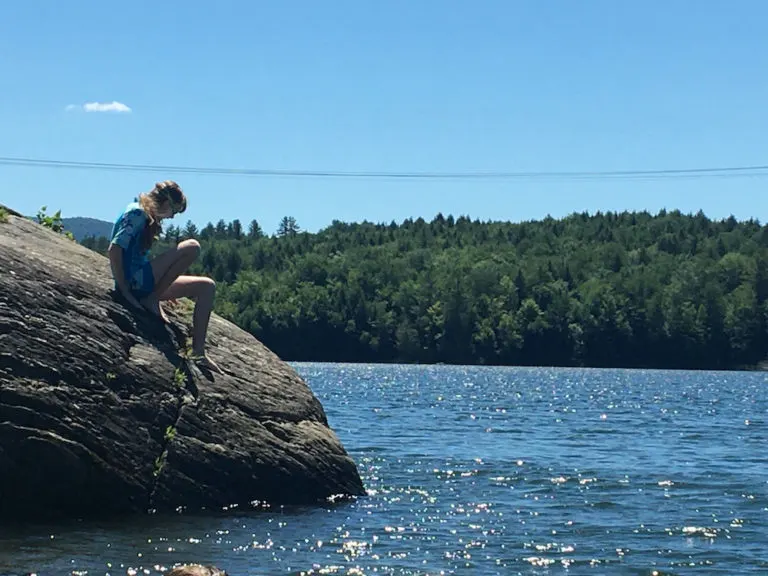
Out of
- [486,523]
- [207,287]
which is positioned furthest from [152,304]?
[486,523]

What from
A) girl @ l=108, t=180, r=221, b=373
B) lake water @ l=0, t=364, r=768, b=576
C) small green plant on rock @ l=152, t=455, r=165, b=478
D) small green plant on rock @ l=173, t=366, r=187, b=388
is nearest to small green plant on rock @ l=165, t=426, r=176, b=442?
small green plant on rock @ l=152, t=455, r=165, b=478

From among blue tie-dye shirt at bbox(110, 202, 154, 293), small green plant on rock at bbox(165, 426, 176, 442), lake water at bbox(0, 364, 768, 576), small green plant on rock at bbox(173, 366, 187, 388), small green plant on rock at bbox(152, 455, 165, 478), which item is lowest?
lake water at bbox(0, 364, 768, 576)

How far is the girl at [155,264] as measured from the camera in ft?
51.0

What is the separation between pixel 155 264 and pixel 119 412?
220 cm

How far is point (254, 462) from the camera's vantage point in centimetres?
1570

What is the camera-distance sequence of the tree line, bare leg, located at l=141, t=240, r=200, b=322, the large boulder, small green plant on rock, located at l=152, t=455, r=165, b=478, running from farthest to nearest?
the tree line → bare leg, located at l=141, t=240, r=200, b=322 → small green plant on rock, located at l=152, t=455, r=165, b=478 → the large boulder

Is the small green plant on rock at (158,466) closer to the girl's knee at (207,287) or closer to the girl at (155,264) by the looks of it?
the girl at (155,264)

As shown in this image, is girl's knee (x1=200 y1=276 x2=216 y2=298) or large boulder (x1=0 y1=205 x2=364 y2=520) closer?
large boulder (x1=0 y1=205 x2=364 y2=520)

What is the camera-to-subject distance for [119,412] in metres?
14.6

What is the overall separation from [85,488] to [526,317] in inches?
5689

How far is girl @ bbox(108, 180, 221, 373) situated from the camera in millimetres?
15555

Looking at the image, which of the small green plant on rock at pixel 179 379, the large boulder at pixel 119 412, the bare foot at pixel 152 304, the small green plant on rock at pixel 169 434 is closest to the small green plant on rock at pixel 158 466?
the large boulder at pixel 119 412

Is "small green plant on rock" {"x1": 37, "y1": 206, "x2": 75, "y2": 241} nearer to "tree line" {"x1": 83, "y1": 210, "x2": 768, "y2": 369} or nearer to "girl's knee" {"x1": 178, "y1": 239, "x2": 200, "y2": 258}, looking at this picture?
"girl's knee" {"x1": 178, "y1": 239, "x2": 200, "y2": 258}

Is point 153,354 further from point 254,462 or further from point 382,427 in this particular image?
point 382,427
